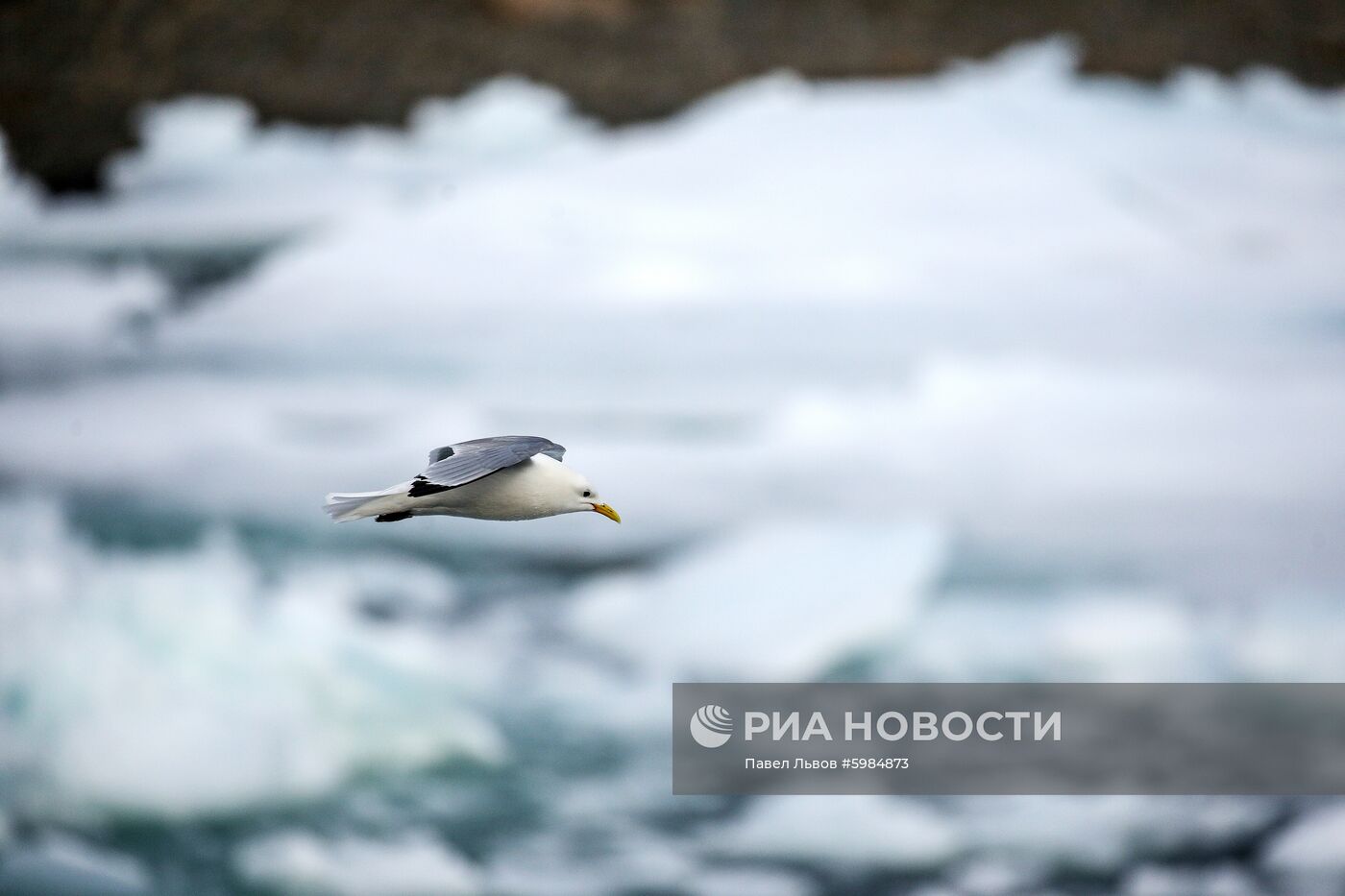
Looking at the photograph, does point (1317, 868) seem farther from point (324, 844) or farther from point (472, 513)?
point (472, 513)

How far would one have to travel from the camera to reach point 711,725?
12188 mm

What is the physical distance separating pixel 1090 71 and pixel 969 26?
1.07 m

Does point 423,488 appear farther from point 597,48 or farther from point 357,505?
point 597,48

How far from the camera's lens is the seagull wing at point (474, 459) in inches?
114

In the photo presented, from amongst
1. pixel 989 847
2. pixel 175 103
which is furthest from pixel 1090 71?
pixel 175 103

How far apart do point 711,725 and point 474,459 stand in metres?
9.41

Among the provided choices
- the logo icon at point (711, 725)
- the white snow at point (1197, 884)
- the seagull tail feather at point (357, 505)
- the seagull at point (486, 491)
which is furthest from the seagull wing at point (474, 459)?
the white snow at point (1197, 884)

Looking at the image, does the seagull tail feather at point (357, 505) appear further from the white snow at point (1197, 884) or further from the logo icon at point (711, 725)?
the white snow at point (1197, 884)

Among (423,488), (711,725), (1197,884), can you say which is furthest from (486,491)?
(1197,884)

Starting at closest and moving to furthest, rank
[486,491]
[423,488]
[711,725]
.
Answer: [423,488], [486,491], [711,725]

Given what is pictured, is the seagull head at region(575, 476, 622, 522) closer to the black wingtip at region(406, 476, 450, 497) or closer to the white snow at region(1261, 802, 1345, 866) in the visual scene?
the black wingtip at region(406, 476, 450, 497)

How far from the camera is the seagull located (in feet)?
9.80

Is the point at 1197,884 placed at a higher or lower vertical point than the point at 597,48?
lower

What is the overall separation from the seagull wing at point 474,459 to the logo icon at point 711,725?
29.5 feet
